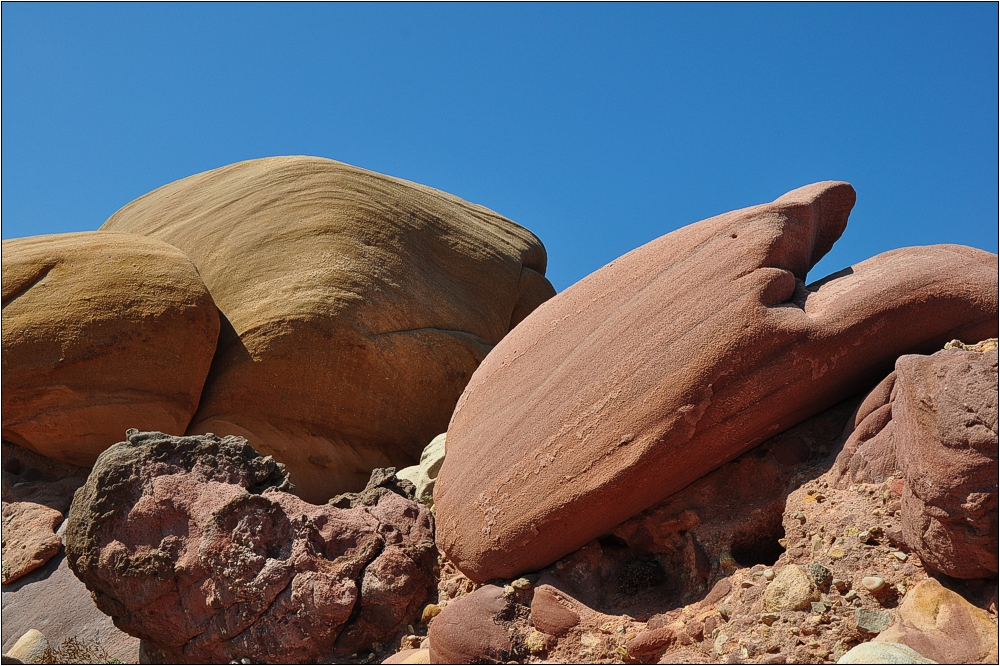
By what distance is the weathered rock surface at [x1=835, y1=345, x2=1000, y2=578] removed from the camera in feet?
9.96

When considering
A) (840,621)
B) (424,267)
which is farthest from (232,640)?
(424,267)

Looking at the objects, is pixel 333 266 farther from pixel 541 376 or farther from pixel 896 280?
pixel 896 280

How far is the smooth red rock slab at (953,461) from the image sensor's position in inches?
119

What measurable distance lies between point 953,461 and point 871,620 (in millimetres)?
694

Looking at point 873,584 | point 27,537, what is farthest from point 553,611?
point 27,537

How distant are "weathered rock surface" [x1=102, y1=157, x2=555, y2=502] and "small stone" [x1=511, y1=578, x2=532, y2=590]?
3.07 m

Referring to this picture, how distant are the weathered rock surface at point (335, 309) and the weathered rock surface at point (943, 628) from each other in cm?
468

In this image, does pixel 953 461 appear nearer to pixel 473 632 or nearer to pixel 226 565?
pixel 473 632

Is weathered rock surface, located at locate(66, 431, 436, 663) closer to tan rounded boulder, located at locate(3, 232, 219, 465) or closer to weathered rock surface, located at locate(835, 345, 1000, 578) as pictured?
tan rounded boulder, located at locate(3, 232, 219, 465)

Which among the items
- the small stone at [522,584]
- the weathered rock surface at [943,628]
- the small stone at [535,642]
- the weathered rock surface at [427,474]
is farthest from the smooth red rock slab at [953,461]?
the weathered rock surface at [427,474]

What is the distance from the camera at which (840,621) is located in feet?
11.0

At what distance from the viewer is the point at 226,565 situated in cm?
439

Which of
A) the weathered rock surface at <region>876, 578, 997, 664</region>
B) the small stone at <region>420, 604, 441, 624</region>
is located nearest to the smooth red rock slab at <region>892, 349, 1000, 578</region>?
the weathered rock surface at <region>876, 578, 997, 664</region>

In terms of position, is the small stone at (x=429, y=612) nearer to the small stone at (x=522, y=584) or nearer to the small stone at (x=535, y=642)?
the small stone at (x=522, y=584)
